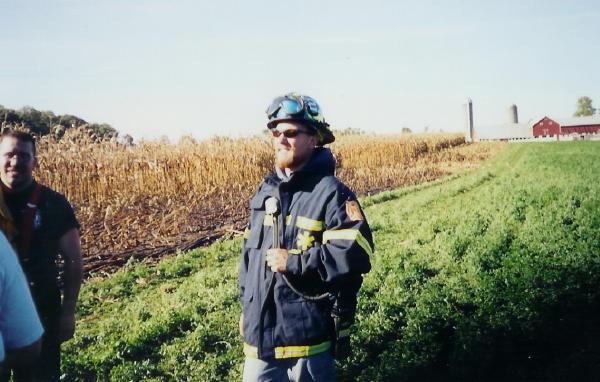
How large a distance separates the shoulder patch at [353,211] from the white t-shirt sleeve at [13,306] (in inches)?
59.7

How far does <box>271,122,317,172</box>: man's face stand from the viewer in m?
2.71

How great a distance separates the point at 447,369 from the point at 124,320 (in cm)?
389

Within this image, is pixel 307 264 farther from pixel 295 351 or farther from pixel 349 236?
pixel 295 351

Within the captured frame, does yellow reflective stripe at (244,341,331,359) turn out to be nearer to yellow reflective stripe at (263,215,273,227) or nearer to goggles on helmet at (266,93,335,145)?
yellow reflective stripe at (263,215,273,227)

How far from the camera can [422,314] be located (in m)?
5.00

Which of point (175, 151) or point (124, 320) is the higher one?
point (175, 151)

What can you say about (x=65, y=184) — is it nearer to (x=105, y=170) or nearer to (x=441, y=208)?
(x=105, y=170)

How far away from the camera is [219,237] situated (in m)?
10.3

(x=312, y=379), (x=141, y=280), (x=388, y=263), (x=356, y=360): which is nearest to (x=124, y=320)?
(x=141, y=280)

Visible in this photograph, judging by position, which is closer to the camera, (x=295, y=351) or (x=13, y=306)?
(x=13, y=306)

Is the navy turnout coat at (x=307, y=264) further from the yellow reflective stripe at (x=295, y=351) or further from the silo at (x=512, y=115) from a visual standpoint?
the silo at (x=512, y=115)

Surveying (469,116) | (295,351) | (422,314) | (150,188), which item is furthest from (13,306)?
(469,116)

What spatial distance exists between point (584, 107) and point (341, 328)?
134 m

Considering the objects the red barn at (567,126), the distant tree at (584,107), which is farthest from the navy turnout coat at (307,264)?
the distant tree at (584,107)
